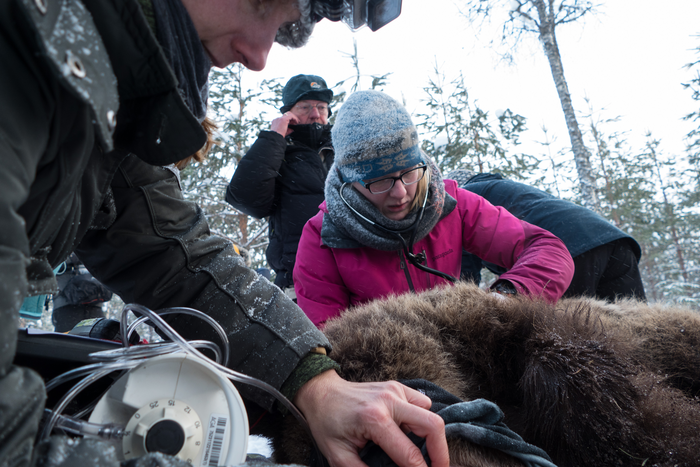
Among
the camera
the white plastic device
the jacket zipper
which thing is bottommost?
the jacket zipper

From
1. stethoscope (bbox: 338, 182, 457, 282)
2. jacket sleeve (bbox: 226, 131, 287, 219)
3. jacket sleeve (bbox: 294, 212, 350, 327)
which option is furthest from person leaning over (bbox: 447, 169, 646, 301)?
jacket sleeve (bbox: 226, 131, 287, 219)

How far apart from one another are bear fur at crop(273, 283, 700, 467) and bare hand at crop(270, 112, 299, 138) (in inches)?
99.8

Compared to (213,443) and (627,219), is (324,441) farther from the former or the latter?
(627,219)

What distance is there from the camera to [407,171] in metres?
2.51

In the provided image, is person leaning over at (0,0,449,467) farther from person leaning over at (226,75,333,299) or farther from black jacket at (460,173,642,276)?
black jacket at (460,173,642,276)

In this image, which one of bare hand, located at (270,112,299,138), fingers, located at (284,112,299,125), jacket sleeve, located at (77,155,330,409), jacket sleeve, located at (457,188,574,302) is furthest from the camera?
fingers, located at (284,112,299,125)

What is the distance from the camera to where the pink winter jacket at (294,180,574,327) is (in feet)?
8.05

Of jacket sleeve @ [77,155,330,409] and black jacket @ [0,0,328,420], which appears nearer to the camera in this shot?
black jacket @ [0,0,328,420]

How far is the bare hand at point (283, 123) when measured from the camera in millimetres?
3719

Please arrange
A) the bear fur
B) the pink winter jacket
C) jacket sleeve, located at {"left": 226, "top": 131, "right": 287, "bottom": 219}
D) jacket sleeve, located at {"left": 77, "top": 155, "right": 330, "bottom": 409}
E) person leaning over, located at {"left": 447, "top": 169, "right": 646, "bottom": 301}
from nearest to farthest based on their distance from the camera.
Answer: the bear fur, jacket sleeve, located at {"left": 77, "top": 155, "right": 330, "bottom": 409}, the pink winter jacket, person leaning over, located at {"left": 447, "top": 169, "right": 646, "bottom": 301}, jacket sleeve, located at {"left": 226, "top": 131, "right": 287, "bottom": 219}

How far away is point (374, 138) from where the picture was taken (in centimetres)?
245

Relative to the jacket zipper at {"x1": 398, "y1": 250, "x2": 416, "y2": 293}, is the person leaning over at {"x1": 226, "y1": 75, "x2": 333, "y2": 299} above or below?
above

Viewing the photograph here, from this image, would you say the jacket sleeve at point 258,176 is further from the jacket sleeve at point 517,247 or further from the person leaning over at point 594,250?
the person leaning over at point 594,250

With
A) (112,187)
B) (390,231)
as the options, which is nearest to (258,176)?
(390,231)
